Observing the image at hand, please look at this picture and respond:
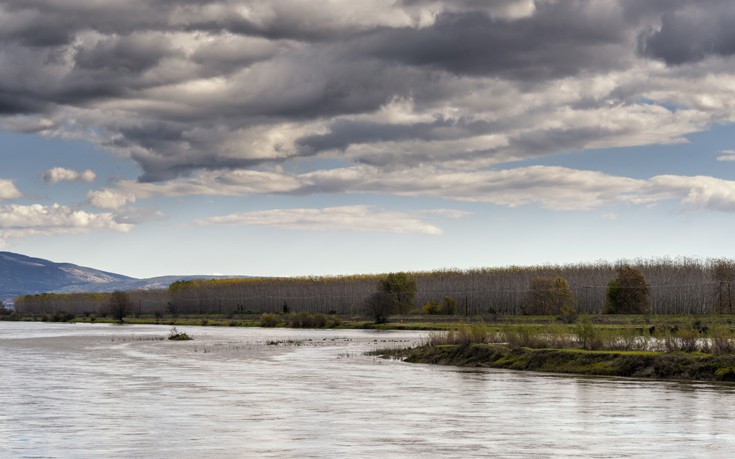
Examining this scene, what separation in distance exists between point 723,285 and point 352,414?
397 feet

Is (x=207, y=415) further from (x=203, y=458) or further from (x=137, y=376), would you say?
(x=137, y=376)

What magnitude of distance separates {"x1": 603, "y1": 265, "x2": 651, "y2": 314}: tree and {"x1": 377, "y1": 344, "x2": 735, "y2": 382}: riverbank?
76538mm

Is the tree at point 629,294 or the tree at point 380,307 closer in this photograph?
the tree at point 629,294

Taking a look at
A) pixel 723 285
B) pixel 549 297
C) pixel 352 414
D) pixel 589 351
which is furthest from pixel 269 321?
pixel 352 414

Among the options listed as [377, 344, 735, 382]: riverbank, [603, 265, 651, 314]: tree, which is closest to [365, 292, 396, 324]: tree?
[603, 265, 651, 314]: tree

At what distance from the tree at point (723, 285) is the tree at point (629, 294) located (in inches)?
359

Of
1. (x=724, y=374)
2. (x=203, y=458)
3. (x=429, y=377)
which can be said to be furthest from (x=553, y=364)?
(x=203, y=458)

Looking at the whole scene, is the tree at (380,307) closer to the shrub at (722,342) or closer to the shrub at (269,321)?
the shrub at (269,321)

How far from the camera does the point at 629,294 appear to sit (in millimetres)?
134375

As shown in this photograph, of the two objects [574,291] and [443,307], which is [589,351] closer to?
[574,291]

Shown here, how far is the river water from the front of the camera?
2516 cm

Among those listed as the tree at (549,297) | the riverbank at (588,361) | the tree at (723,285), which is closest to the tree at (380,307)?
the tree at (549,297)

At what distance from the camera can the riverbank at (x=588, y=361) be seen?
44219 mm

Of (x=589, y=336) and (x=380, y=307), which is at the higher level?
(x=380, y=307)
